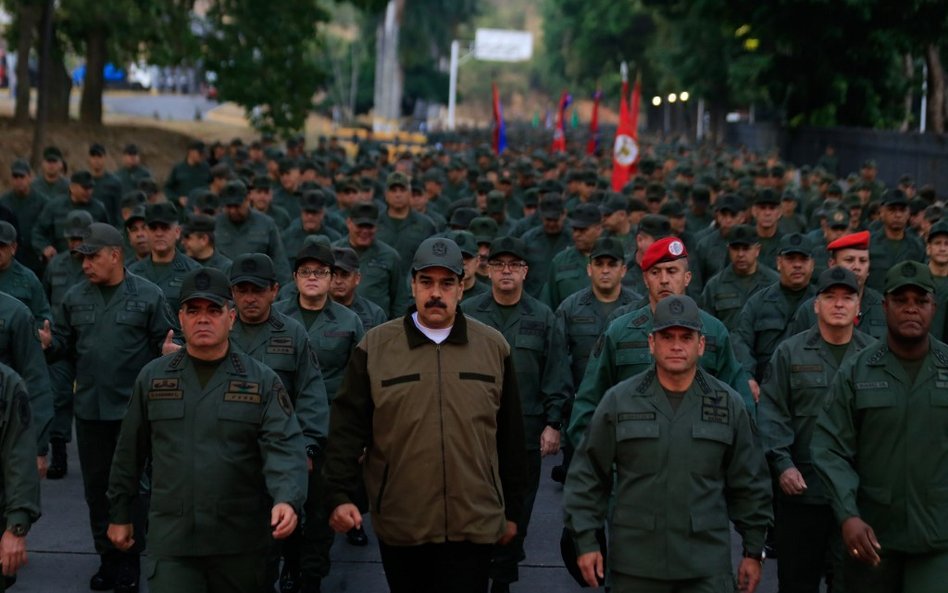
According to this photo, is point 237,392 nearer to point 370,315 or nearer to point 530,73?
point 370,315

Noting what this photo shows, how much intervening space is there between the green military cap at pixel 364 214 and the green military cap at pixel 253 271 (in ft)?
13.7

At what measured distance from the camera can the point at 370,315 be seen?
32.4 ft

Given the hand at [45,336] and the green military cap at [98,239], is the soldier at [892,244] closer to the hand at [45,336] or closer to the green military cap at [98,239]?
the green military cap at [98,239]

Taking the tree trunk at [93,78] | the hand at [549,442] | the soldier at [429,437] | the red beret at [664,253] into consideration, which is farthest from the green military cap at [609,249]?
the tree trunk at [93,78]

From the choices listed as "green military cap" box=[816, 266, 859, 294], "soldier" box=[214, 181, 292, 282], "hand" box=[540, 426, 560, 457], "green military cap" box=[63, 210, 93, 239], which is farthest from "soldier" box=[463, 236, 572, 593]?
"soldier" box=[214, 181, 292, 282]

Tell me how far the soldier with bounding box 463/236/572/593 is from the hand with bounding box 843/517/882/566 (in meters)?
2.16

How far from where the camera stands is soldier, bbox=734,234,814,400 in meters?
9.75

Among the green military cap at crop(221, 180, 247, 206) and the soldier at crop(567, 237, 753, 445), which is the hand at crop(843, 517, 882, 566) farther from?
the green military cap at crop(221, 180, 247, 206)

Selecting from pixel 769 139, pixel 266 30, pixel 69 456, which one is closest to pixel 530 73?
pixel 769 139

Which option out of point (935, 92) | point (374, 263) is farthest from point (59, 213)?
point (935, 92)

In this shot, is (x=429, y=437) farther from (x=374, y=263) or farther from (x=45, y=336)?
(x=374, y=263)

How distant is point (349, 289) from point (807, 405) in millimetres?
3215

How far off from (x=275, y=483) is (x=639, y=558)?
5.15 feet

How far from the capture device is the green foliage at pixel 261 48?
35406mm
